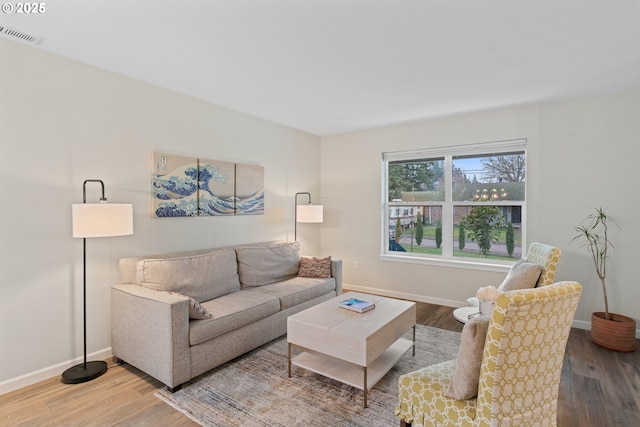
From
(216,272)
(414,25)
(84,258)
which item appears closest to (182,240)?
(216,272)

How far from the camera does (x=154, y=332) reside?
2.35m

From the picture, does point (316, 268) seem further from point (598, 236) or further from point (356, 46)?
point (598, 236)

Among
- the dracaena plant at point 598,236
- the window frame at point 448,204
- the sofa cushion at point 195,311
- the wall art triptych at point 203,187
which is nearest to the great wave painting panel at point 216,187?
the wall art triptych at point 203,187

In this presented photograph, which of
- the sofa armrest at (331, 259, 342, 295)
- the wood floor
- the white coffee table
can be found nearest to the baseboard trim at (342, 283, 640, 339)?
the sofa armrest at (331, 259, 342, 295)

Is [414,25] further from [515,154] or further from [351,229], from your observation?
[351,229]

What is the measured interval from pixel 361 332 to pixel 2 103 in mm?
3014

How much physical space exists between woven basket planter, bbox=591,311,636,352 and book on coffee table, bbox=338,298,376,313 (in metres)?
2.26

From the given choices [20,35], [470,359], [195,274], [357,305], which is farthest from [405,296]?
[20,35]

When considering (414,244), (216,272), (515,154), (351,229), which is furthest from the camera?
(351,229)

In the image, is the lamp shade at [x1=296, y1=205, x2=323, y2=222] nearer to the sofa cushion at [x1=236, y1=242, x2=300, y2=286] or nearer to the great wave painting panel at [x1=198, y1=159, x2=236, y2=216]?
the sofa cushion at [x1=236, y1=242, x2=300, y2=286]

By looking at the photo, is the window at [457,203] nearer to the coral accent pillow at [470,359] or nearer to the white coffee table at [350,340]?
the white coffee table at [350,340]

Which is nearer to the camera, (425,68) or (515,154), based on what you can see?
(425,68)

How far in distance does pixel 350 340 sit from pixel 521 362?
1.08m

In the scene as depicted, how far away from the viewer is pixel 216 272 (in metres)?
3.17
